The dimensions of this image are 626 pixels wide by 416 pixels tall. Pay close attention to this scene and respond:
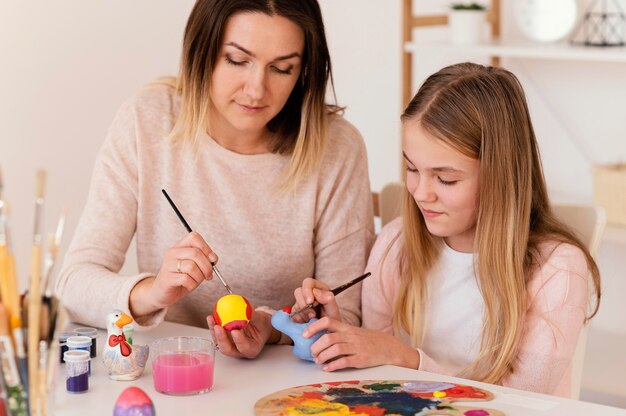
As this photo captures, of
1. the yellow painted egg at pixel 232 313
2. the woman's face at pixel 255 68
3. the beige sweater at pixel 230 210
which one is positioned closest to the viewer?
the yellow painted egg at pixel 232 313

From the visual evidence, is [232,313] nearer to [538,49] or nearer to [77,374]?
[77,374]

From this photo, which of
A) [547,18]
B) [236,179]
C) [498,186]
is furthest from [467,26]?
[498,186]

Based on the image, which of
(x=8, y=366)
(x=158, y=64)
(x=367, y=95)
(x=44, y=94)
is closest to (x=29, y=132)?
(x=44, y=94)

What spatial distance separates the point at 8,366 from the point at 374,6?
A: 9.63 feet

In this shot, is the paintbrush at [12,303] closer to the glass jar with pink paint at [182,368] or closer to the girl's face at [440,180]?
the glass jar with pink paint at [182,368]

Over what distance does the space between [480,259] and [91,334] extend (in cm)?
68

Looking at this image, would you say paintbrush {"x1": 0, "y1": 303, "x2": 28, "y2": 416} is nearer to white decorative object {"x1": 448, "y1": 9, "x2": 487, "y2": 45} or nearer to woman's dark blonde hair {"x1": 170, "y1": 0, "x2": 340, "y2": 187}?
woman's dark blonde hair {"x1": 170, "y1": 0, "x2": 340, "y2": 187}

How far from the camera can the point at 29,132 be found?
10.7ft

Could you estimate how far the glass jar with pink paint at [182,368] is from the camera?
1.51m

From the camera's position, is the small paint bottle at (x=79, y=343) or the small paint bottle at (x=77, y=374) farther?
the small paint bottle at (x=79, y=343)

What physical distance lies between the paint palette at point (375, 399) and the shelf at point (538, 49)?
167cm

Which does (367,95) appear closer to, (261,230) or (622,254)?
(622,254)

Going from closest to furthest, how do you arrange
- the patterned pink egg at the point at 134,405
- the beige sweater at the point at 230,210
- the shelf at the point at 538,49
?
the patterned pink egg at the point at 134,405 → the beige sweater at the point at 230,210 → the shelf at the point at 538,49

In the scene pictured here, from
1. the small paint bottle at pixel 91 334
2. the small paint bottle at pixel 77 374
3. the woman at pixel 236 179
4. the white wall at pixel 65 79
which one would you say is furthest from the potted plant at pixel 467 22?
the small paint bottle at pixel 77 374
